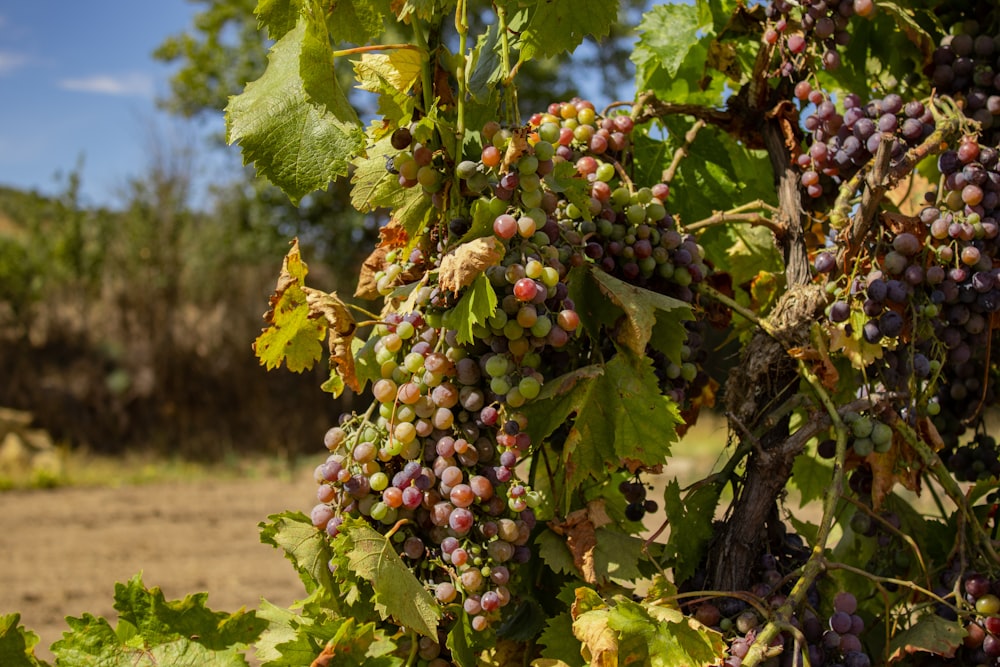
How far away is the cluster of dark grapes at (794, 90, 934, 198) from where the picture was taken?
1331 mm

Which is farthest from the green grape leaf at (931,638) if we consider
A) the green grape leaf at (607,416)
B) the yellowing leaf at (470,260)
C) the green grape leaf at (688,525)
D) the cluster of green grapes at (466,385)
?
the yellowing leaf at (470,260)

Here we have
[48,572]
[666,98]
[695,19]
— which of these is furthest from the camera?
[48,572]

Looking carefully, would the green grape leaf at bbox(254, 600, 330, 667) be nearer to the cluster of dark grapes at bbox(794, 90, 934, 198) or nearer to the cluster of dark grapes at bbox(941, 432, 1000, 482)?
the cluster of dark grapes at bbox(794, 90, 934, 198)

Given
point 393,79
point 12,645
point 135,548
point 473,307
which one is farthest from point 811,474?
point 135,548

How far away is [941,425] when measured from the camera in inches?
62.7

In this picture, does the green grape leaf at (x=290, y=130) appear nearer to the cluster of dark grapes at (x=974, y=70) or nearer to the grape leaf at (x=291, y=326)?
the grape leaf at (x=291, y=326)

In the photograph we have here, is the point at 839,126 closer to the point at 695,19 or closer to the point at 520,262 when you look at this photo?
the point at 695,19

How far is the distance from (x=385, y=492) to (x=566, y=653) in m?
0.31

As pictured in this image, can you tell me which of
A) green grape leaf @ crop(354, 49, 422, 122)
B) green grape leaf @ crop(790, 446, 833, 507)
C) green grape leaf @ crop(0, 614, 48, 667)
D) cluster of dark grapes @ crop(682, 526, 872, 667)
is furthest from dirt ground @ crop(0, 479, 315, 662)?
green grape leaf @ crop(354, 49, 422, 122)

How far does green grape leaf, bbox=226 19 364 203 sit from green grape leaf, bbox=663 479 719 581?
2.16ft

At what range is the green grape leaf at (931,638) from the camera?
3.73ft

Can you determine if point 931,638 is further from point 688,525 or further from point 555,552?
point 555,552

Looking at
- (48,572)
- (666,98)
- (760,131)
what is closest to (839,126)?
(760,131)

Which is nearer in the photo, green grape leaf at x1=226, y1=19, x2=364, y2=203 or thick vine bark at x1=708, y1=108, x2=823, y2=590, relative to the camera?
green grape leaf at x1=226, y1=19, x2=364, y2=203
